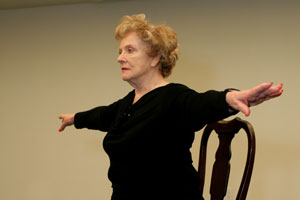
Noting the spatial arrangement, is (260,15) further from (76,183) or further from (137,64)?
(76,183)

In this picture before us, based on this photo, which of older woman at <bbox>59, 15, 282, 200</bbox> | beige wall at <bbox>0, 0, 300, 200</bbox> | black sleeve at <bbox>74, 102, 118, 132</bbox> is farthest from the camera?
beige wall at <bbox>0, 0, 300, 200</bbox>

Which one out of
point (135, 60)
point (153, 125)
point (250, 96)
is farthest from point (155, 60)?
point (250, 96)

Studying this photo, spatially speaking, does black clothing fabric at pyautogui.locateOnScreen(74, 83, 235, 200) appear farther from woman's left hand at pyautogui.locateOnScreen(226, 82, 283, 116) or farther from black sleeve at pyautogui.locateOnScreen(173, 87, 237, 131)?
woman's left hand at pyautogui.locateOnScreen(226, 82, 283, 116)

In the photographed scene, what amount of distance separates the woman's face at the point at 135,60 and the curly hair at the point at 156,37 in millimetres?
21

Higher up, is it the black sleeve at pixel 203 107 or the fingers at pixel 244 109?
the black sleeve at pixel 203 107

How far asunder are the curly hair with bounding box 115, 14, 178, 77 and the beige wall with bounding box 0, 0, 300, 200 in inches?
49.9

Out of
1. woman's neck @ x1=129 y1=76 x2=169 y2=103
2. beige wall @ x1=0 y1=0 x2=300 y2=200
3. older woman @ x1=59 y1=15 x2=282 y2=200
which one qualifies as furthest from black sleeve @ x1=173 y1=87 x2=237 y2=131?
beige wall @ x1=0 y1=0 x2=300 y2=200

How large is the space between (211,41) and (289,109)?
2.34 feet

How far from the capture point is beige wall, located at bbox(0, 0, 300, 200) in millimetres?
2713

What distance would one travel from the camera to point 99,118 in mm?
1911

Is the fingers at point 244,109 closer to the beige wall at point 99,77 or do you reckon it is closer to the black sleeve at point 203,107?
the black sleeve at point 203,107

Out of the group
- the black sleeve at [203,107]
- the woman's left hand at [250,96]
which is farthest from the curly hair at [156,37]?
the woman's left hand at [250,96]

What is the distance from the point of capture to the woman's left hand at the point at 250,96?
1061 mm

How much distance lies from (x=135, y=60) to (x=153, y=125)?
29cm
